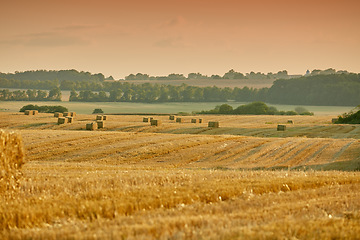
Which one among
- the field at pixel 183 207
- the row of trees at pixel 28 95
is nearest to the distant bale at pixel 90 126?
the field at pixel 183 207

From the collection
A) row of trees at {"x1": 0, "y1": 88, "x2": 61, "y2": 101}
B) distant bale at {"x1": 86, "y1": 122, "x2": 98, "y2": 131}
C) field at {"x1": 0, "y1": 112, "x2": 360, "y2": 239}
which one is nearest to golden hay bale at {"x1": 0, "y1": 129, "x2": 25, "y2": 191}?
field at {"x1": 0, "y1": 112, "x2": 360, "y2": 239}

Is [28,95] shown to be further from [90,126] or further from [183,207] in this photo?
[183,207]

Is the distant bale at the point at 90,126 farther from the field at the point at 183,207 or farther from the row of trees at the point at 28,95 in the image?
the row of trees at the point at 28,95

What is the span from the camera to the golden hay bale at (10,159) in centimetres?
990

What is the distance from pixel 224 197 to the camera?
30.2 ft

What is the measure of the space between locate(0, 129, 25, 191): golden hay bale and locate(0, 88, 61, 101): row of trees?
385ft

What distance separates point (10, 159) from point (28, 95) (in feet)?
405

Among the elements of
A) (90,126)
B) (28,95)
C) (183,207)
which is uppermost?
(28,95)

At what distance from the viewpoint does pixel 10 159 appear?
1021 centimetres

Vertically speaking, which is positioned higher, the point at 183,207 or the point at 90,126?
the point at 183,207

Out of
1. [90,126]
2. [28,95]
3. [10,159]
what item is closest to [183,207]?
[10,159]

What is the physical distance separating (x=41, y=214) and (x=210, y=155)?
18469mm

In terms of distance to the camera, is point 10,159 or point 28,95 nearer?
point 10,159

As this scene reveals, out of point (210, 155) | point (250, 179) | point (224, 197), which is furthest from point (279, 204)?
point (210, 155)
